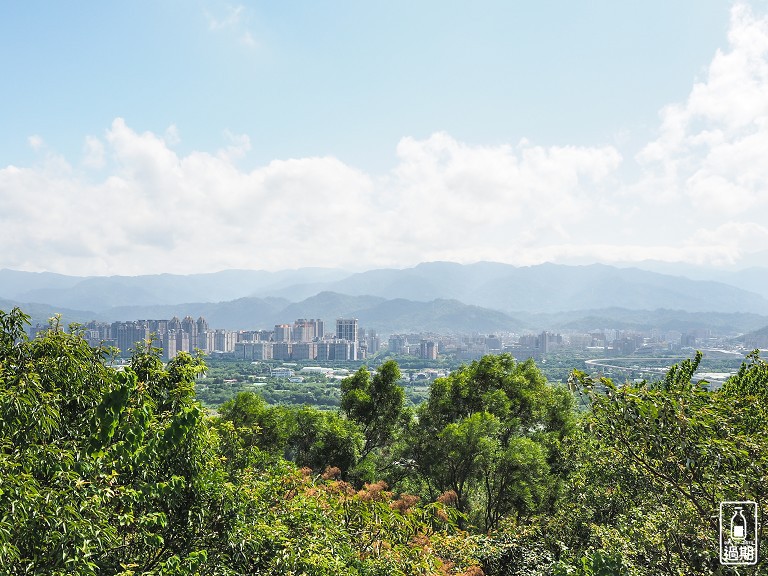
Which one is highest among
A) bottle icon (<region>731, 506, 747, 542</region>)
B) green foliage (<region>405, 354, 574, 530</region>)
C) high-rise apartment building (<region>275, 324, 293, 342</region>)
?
bottle icon (<region>731, 506, 747, 542</region>)

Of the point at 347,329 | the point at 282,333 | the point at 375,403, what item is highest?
the point at 375,403

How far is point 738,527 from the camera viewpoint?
3.64 metres

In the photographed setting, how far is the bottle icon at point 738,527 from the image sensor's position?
Answer: 11.9ft

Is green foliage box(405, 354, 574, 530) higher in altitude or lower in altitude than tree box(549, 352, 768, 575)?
lower

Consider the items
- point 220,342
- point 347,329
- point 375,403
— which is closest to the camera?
point 375,403

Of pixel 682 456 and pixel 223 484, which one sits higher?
pixel 682 456

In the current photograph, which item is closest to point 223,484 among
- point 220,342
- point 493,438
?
point 493,438

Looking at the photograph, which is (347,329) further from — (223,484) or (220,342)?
(223,484)

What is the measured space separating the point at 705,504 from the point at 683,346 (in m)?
157

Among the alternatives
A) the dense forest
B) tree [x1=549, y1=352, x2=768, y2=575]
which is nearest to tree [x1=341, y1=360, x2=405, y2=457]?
the dense forest

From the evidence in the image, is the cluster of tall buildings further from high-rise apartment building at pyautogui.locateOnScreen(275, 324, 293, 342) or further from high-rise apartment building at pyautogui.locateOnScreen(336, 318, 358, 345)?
high-rise apartment building at pyautogui.locateOnScreen(275, 324, 293, 342)

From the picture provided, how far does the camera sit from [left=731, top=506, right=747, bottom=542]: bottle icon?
361 cm

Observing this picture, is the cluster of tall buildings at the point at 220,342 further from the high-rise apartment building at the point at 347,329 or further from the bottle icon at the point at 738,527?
the bottle icon at the point at 738,527

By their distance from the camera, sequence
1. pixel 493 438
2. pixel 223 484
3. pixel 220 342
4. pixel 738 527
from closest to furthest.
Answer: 1. pixel 738 527
2. pixel 223 484
3. pixel 493 438
4. pixel 220 342
